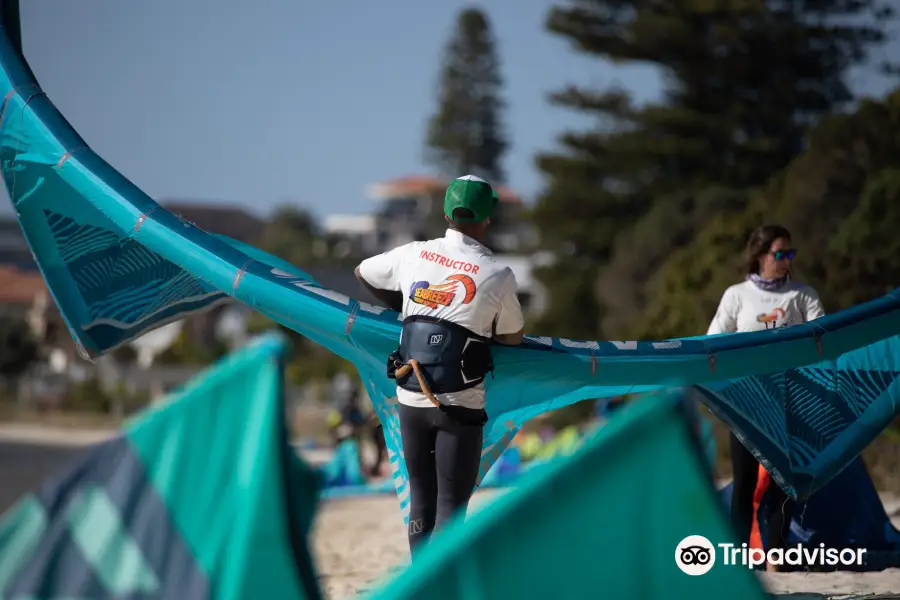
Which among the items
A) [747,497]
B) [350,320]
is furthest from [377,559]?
[350,320]

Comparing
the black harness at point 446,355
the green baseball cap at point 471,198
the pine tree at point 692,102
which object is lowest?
the black harness at point 446,355

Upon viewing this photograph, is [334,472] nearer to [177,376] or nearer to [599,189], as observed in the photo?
[599,189]

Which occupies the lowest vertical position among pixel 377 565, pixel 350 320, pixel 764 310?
pixel 377 565

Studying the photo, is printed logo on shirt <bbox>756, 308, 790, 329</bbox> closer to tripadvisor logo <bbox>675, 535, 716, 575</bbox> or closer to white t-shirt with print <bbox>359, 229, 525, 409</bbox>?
white t-shirt with print <bbox>359, 229, 525, 409</bbox>

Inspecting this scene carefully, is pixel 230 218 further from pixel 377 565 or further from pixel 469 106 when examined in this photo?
pixel 377 565

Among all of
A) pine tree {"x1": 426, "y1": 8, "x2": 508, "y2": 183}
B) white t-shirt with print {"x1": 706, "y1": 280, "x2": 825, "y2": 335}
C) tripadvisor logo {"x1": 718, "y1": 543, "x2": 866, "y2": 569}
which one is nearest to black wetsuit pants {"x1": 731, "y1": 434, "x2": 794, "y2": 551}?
tripadvisor logo {"x1": 718, "y1": 543, "x2": 866, "y2": 569}

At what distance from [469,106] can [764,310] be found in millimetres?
59911

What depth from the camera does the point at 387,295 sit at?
4.72 meters

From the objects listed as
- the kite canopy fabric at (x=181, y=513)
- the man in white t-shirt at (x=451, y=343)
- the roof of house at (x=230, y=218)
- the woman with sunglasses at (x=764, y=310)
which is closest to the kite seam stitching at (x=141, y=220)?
the man in white t-shirt at (x=451, y=343)

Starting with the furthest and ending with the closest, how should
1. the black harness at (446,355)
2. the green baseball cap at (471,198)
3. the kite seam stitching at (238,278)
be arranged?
the kite seam stitching at (238,278)
the green baseball cap at (471,198)
the black harness at (446,355)

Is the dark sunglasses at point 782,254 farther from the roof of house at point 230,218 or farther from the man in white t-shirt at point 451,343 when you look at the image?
the roof of house at point 230,218

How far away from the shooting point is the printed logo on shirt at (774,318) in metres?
5.73

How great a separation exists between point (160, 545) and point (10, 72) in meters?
3.55

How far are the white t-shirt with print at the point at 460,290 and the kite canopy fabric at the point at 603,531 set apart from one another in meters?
1.79
